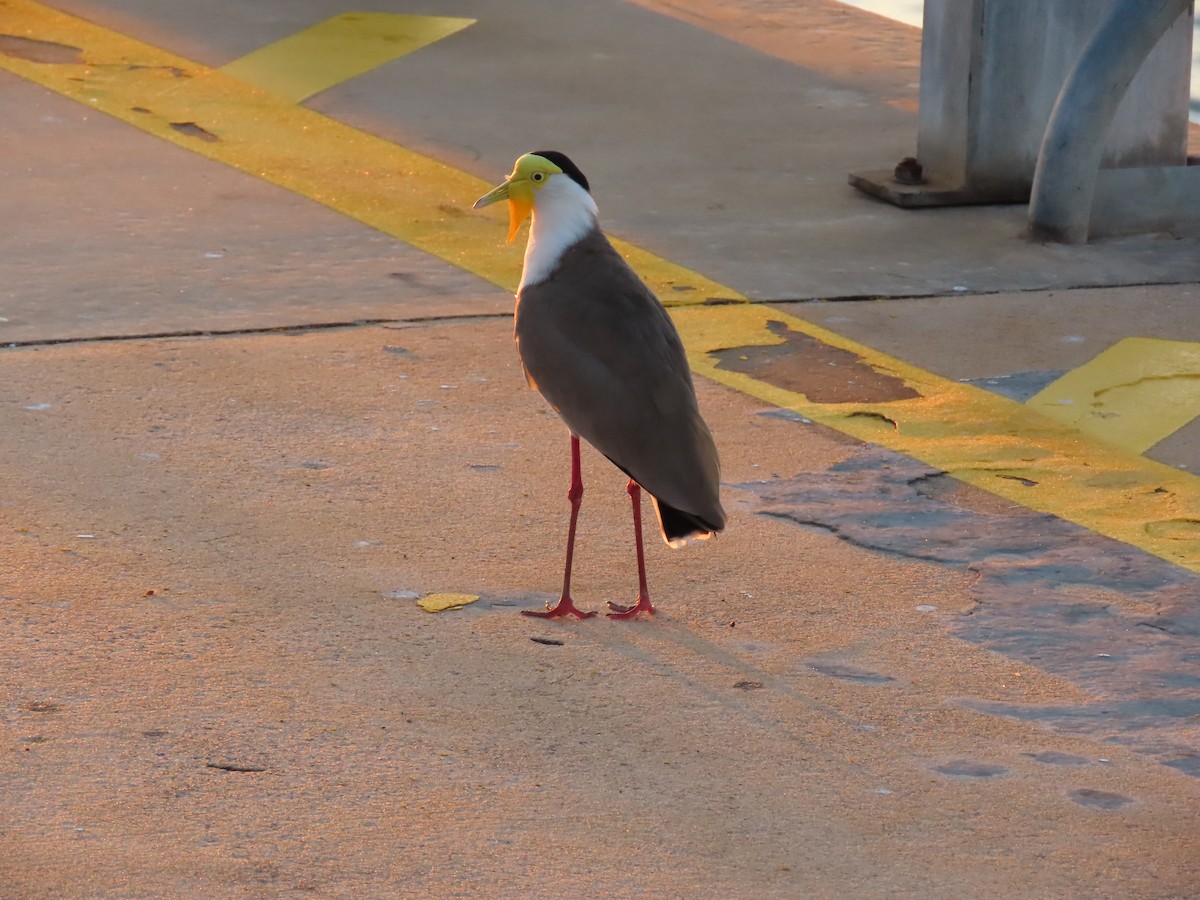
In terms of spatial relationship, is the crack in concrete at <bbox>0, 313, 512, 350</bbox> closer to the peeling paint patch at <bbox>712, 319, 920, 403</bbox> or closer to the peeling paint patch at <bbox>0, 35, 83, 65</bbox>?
the peeling paint patch at <bbox>712, 319, 920, 403</bbox>

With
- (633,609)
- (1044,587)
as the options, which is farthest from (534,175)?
(1044,587)

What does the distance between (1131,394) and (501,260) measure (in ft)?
8.33

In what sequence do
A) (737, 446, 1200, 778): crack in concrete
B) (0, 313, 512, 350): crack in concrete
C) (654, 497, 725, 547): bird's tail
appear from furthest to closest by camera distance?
(0, 313, 512, 350): crack in concrete
(654, 497, 725, 547): bird's tail
(737, 446, 1200, 778): crack in concrete

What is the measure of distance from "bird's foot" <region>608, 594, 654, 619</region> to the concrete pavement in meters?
0.04

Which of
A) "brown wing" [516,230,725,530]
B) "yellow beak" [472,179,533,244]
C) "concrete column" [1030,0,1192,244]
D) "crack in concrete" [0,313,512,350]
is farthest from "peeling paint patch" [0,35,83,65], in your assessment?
"brown wing" [516,230,725,530]

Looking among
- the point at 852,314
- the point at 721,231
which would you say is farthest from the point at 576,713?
the point at 721,231

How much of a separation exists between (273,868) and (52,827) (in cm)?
44

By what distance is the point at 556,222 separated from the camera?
4.93 meters

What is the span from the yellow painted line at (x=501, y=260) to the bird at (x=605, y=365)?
1298mm

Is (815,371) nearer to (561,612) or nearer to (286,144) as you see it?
(561,612)

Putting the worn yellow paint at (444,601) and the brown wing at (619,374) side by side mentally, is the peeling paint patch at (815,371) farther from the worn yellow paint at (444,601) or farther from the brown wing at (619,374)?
the worn yellow paint at (444,601)

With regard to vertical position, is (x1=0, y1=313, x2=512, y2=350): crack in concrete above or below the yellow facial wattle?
below

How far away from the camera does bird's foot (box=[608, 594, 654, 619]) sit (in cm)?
472

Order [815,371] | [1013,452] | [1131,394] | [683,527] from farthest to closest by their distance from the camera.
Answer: [815,371], [1131,394], [1013,452], [683,527]
